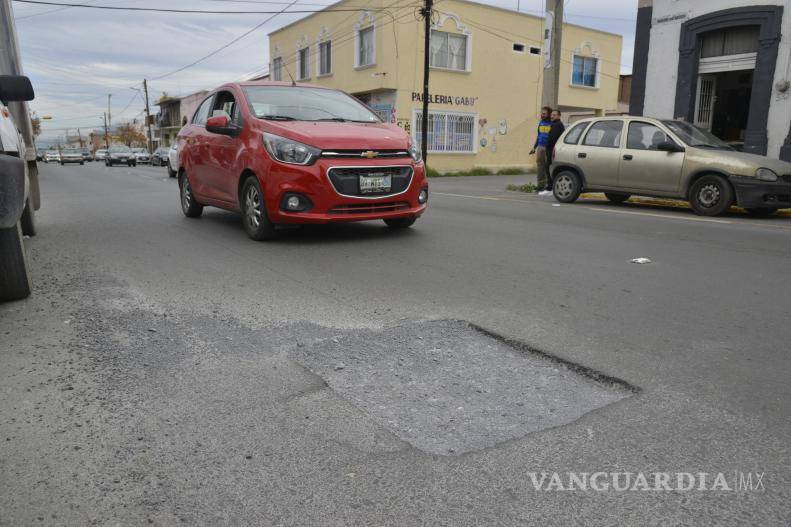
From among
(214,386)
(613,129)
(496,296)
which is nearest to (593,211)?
(613,129)

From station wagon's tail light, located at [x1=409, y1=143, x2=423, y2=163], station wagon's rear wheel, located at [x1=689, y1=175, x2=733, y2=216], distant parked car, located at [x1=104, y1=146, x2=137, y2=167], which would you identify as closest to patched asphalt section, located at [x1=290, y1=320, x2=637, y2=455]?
station wagon's tail light, located at [x1=409, y1=143, x2=423, y2=163]

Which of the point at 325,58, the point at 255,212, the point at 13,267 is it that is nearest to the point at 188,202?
the point at 255,212

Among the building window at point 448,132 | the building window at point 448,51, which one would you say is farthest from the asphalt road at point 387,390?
the building window at point 448,51

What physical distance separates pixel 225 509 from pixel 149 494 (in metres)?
0.29

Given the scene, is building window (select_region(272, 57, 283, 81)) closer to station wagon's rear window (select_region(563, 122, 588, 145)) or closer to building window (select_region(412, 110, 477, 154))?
building window (select_region(412, 110, 477, 154))

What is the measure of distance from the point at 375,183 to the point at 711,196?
6.22 m

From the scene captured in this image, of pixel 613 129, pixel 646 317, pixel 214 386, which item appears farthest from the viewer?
pixel 613 129

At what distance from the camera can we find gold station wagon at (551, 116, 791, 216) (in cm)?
952

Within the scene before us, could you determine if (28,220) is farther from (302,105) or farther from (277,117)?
(302,105)

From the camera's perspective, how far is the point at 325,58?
30.9 meters

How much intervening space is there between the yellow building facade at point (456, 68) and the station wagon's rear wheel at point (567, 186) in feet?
50.3

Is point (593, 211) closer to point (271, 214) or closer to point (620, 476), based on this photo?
point (271, 214)

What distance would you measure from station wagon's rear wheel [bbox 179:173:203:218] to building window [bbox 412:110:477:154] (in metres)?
19.1

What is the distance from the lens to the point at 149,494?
6.88 ft
